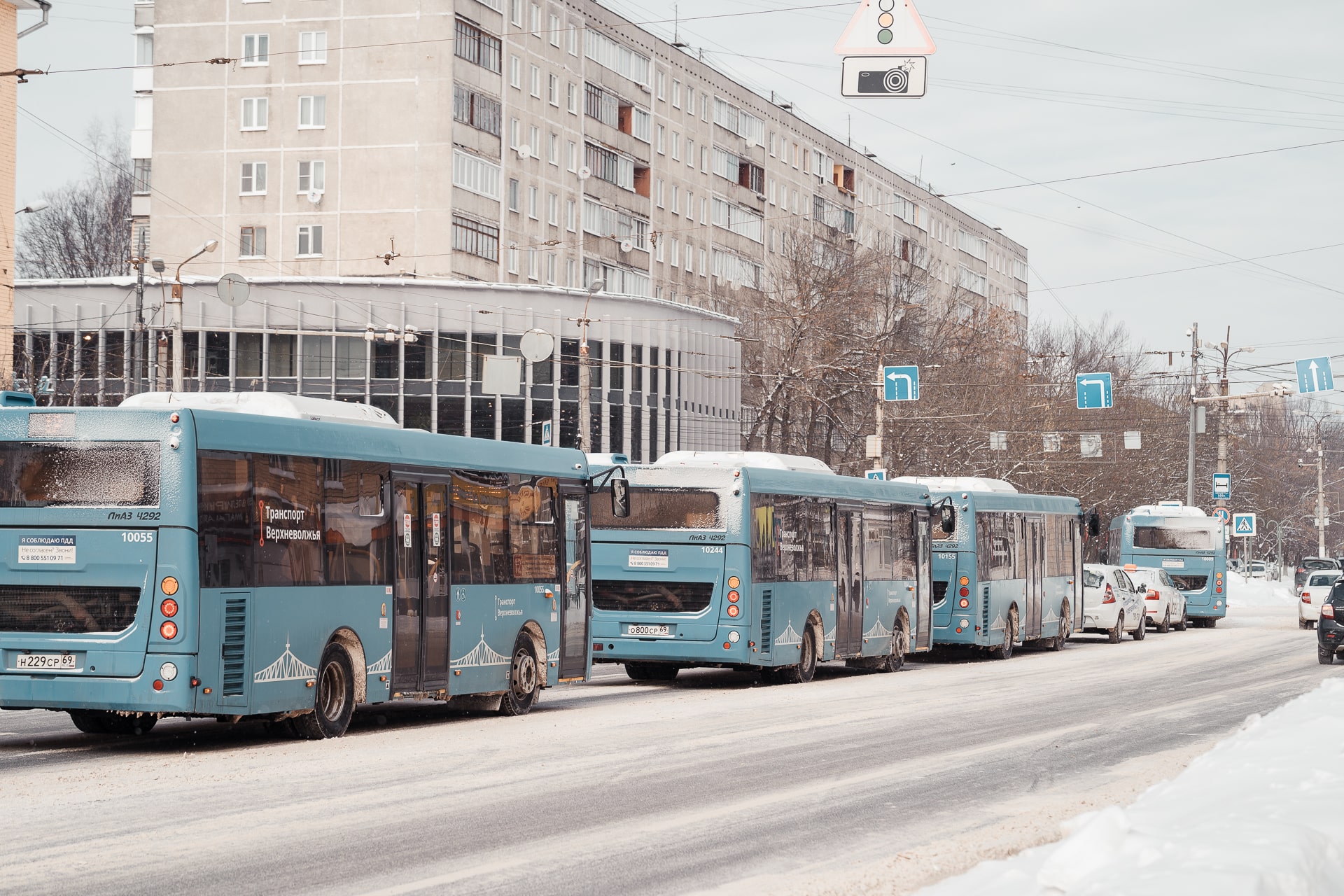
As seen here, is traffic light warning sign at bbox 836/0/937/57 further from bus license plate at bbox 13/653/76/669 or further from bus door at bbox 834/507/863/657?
bus door at bbox 834/507/863/657

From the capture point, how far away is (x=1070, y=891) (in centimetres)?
659

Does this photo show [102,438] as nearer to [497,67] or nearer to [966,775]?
[966,775]

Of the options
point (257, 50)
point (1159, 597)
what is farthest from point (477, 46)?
point (1159, 597)

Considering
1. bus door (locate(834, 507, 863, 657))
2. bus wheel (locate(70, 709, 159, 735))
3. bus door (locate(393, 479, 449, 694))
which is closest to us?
bus wheel (locate(70, 709, 159, 735))

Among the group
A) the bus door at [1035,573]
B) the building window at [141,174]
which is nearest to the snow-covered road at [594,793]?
the bus door at [1035,573]

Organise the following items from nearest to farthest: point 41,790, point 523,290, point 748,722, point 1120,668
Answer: point 41,790 → point 748,722 → point 1120,668 → point 523,290

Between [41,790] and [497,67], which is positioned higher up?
[497,67]

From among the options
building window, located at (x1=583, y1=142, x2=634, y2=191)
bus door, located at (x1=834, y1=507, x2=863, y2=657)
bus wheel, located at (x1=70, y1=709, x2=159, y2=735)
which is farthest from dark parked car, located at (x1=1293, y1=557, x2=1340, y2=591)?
bus wheel, located at (x1=70, y1=709, x2=159, y2=735)

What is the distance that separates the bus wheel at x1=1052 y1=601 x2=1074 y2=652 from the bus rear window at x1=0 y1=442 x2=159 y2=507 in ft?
85.9

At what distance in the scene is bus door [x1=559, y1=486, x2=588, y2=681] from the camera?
19.5 m

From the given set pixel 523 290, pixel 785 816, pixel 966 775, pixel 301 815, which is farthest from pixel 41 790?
pixel 523 290

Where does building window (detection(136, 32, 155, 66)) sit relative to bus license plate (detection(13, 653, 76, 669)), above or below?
above

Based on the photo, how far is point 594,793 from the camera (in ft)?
37.6

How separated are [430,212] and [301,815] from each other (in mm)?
53145
